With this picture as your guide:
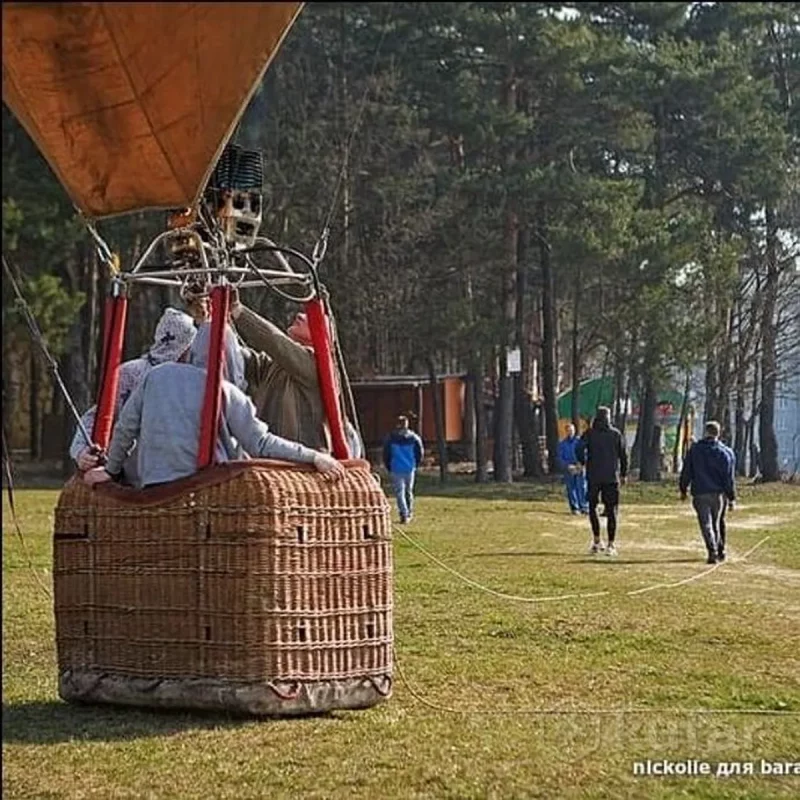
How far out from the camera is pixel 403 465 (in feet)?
51.0

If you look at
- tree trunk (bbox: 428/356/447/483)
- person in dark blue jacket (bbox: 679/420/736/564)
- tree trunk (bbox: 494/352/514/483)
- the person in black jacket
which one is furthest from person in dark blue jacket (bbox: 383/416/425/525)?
tree trunk (bbox: 428/356/447/483)

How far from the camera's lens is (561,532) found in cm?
1529

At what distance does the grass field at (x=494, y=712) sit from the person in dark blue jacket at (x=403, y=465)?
16.0 feet

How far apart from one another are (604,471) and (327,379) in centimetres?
782

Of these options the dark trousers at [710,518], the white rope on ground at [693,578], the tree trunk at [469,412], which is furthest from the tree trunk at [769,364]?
the tree trunk at [469,412]

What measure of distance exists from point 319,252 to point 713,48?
318 cm

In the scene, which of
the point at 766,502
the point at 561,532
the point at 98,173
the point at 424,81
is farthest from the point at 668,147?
the point at 98,173

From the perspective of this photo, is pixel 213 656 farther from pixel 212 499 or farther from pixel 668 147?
pixel 668 147

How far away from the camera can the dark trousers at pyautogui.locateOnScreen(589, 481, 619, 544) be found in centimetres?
1310

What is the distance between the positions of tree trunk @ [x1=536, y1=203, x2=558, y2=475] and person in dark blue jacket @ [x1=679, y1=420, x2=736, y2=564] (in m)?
5.22

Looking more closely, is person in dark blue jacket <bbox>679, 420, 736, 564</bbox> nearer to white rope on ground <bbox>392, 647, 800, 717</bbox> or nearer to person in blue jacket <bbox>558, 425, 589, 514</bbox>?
person in blue jacket <bbox>558, 425, 589, 514</bbox>

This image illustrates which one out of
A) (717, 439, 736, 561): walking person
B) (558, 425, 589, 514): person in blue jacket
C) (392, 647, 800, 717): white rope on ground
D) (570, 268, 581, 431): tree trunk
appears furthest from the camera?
(570, 268, 581, 431): tree trunk

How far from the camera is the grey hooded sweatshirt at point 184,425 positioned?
5.34 meters

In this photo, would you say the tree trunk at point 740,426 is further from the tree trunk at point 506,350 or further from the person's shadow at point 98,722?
the person's shadow at point 98,722
